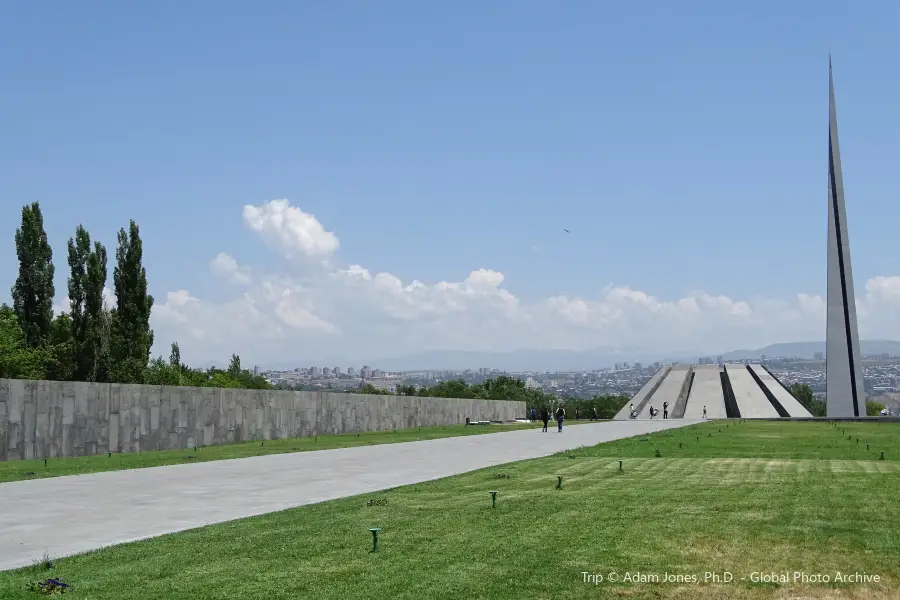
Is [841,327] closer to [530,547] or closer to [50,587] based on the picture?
[530,547]

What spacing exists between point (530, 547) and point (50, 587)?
4.18 meters

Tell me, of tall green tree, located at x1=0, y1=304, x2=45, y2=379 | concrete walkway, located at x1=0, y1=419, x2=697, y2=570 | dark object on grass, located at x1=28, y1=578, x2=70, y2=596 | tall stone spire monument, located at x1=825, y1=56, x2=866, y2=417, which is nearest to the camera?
dark object on grass, located at x1=28, y1=578, x2=70, y2=596

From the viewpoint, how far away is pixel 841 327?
273 feet

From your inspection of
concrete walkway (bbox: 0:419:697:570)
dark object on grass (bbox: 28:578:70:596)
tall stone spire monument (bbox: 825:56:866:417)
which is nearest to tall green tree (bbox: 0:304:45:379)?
concrete walkway (bbox: 0:419:697:570)

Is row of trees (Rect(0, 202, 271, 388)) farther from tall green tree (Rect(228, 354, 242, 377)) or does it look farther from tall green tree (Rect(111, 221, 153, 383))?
tall green tree (Rect(228, 354, 242, 377))

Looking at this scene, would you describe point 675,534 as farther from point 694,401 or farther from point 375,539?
point 694,401

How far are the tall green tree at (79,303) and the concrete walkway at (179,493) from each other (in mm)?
29105

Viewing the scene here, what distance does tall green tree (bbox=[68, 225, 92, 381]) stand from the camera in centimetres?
4881

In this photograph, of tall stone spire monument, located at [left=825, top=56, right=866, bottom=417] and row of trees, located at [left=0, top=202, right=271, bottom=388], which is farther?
tall stone spire monument, located at [left=825, top=56, right=866, bottom=417]

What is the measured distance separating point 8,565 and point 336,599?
371 cm

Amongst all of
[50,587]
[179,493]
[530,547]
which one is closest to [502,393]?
[179,493]

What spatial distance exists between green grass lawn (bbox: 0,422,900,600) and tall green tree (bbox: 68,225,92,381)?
131 feet

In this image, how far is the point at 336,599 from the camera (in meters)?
6.79

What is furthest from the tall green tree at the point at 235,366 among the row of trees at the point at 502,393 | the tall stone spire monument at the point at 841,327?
the tall stone spire monument at the point at 841,327
